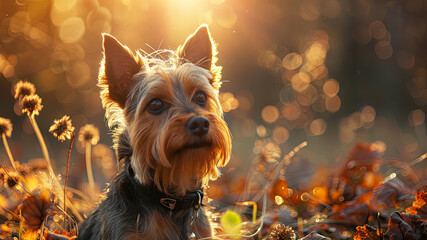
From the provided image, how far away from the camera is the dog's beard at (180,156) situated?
3.21 meters

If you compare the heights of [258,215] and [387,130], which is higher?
[258,215]

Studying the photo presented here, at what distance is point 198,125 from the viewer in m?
3.17

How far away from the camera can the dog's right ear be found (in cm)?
347

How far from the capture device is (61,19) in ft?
37.8

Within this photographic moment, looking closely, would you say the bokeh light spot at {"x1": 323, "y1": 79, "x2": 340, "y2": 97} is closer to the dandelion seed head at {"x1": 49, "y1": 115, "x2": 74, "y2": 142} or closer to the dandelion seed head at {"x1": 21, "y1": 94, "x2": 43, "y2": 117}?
the dandelion seed head at {"x1": 49, "y1": 115, "x2": 74, "y2": 142}

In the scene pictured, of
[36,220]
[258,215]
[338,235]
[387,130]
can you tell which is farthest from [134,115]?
[387,130]

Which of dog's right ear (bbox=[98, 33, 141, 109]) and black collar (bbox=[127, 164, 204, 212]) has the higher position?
dog's right ear (bbox=[98, 33, 141, 109])

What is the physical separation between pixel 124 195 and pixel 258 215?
235 cm

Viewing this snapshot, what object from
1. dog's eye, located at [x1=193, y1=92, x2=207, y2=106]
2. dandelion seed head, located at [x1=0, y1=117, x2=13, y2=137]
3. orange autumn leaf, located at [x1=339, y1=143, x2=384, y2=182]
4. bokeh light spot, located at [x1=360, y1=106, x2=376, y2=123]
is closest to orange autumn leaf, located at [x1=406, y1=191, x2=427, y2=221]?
dog's eye, located at [x1=193, y1=92, x2=207, y2=106]

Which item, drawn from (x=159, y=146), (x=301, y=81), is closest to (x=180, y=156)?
(x=159, y=146)

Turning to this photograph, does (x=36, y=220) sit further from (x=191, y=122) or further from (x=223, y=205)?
(x=223, y=205)

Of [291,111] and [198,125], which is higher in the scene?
[198,125]

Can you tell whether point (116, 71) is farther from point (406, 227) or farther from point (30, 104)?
point (406, 227)

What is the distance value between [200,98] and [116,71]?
851 millimetres
